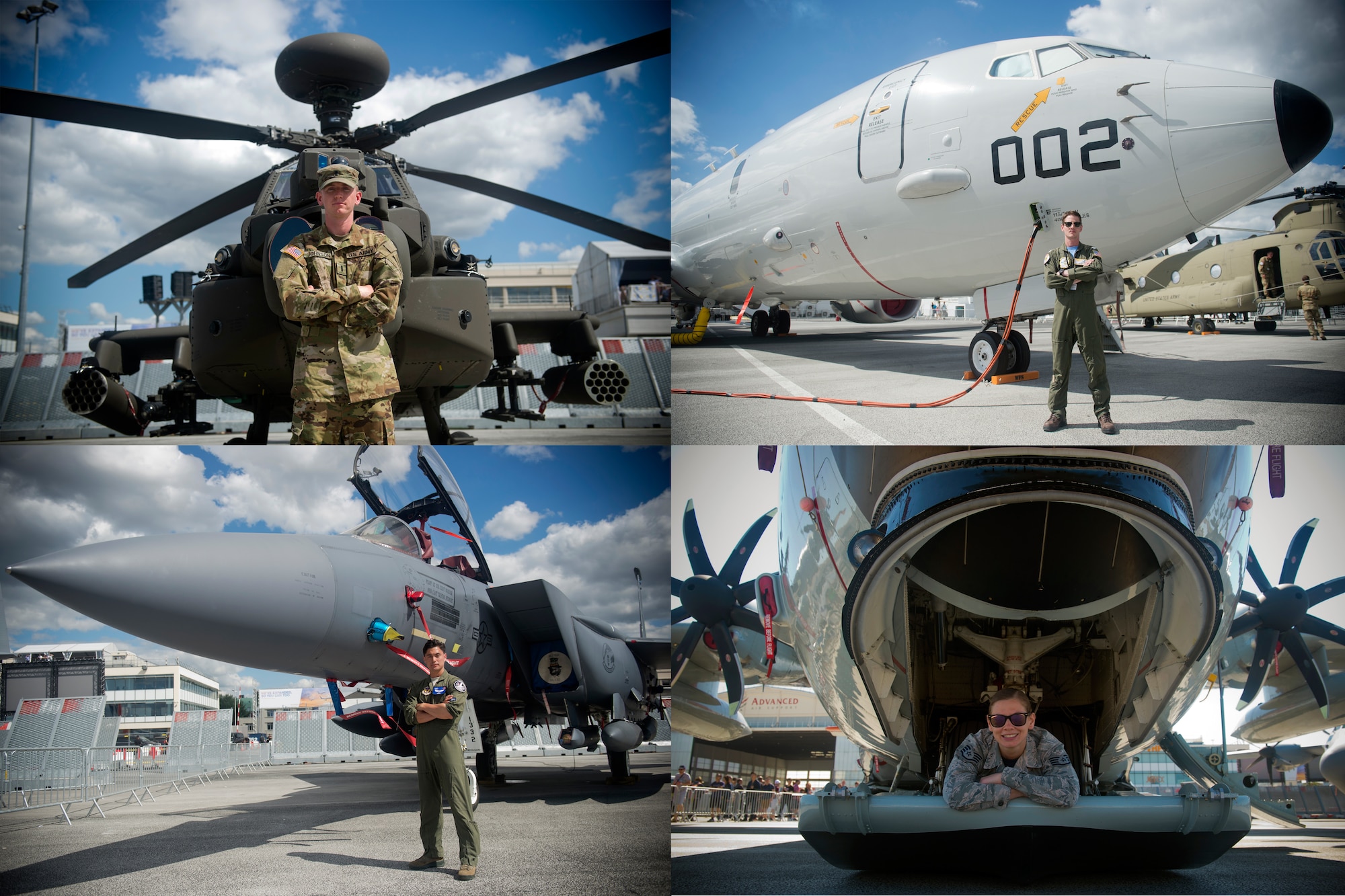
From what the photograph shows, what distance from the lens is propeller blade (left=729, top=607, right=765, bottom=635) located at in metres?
5.29

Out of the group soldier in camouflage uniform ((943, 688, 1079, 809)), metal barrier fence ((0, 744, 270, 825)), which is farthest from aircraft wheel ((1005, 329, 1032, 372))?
metal barrier fence ((0, 744, 270, 825))

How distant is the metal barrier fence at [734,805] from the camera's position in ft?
33.0

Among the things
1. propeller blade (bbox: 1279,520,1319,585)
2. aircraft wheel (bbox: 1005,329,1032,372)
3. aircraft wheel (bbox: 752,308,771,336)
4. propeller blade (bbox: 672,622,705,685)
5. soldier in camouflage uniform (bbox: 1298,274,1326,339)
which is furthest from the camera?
aircraft wheel (bbox: 752,308,771,336)

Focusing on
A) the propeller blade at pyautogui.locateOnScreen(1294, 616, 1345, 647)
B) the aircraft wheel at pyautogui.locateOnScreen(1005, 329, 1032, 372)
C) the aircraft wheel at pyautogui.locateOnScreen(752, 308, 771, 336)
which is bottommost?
the propeller blade at pyautogui.locateOnScreen(1294, 616, 1345, 647)

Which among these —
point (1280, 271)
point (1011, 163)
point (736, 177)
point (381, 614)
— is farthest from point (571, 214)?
point (1280, 271)

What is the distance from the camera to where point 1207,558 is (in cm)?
262

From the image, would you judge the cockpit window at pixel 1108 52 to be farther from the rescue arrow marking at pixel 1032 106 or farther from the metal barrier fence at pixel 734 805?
the metal barrier fence at pixel 734 805

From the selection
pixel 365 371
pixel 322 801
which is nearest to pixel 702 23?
pixel 365 371

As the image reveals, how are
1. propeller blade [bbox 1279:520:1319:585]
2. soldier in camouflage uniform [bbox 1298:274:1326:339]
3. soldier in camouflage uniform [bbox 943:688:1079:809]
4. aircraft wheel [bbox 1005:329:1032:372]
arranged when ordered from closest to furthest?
soldier in camouflage uniform [bbox 943:688:1079:809] < soldier in camouflage uniform [bbox 1298:274:1326:339] < aircraft wheel [bbox 1005:329:1032:372] < propeller blade [bbox 1279:520:1319:585]

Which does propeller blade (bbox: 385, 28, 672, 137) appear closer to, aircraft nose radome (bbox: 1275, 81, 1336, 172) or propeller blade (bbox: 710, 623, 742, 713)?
aircraft nose radome (bbox: 1275, 81, 1336, 172)

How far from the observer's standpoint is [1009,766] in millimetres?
2926

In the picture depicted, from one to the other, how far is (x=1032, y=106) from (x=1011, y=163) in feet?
1.09

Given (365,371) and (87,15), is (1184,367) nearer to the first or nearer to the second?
(365,371)

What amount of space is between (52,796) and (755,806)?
973 cm
